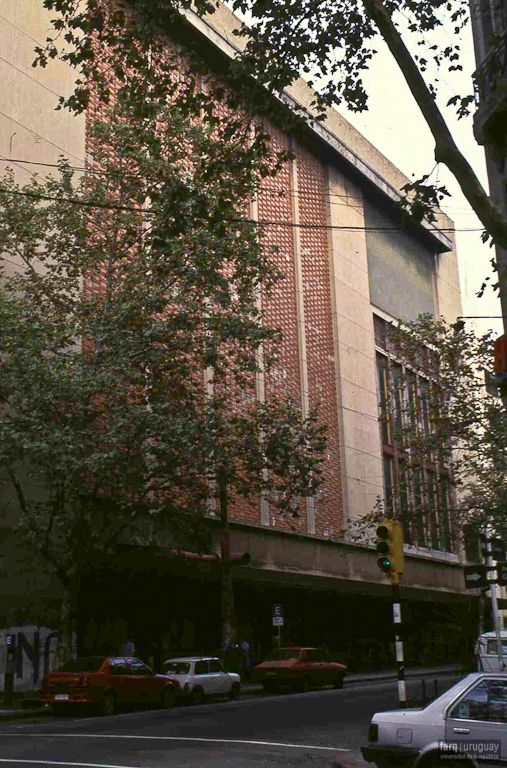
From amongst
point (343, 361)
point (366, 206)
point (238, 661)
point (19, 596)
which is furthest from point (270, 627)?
point (366, 206)

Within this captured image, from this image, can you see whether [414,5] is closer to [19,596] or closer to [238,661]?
[19,596]

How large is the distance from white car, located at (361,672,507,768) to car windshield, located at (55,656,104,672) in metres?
12.8

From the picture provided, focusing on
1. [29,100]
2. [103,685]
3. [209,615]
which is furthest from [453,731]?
[209,615]

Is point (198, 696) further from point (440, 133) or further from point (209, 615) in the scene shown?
point (440, 133)

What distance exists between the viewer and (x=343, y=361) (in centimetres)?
4503

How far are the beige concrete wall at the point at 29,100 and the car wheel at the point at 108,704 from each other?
53.5 ft

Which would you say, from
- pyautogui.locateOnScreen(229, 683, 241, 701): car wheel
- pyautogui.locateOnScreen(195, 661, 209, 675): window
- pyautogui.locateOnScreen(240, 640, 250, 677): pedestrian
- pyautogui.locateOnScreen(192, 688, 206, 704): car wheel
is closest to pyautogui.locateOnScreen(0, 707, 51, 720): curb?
pyautogui.locateOnScreen(192, 688, 206, 704): car wheel

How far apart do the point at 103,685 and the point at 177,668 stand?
15.9 ft

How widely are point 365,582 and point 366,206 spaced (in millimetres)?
19827

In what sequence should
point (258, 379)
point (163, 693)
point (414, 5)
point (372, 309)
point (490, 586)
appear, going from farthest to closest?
point (372, 309) → point (258, 379) → point (163, 693) → point (490, 586) → point (414, 5)

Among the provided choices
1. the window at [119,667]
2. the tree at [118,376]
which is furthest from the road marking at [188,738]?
the tree at [118,376]

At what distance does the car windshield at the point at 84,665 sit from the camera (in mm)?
21064

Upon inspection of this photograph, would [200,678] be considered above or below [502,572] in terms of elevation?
below

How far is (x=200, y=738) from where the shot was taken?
14898mm
